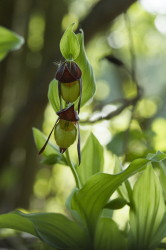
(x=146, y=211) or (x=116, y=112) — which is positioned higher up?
(x=116, y=112)

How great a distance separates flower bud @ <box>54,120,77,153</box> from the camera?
0.38 metres

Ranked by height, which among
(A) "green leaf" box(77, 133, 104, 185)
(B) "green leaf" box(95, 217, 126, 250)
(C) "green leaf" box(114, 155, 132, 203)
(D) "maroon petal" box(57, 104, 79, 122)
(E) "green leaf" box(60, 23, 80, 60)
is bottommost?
(B) "green leaf" box(95, 217, 126, 250)

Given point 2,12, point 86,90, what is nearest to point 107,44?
point 2,12

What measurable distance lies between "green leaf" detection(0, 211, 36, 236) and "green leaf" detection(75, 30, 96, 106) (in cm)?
13

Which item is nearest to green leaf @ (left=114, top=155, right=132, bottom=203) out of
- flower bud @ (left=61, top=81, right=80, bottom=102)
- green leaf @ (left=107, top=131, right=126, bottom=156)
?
flower bud @ (left=61, top=81, right=80, bottom=102)

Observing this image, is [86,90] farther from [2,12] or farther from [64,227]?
[2,12]

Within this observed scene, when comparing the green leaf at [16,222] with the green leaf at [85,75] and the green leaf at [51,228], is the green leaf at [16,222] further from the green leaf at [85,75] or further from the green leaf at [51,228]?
the green leaf at [85,75]

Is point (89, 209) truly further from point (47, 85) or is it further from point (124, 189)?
point (47, 85)

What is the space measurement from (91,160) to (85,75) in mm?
120

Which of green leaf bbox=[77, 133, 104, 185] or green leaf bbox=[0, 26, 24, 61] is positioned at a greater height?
green leaf bbox=[0, 26, 24, 61]

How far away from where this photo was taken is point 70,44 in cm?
39

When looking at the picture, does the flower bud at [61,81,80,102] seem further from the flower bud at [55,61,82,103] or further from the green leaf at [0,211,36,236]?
the green leaf at [0,211,36,236]

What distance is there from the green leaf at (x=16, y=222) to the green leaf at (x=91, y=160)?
0.28ft

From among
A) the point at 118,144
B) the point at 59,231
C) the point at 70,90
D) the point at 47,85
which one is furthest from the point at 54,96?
the point at 47,85
